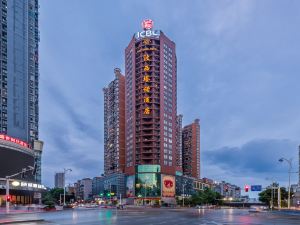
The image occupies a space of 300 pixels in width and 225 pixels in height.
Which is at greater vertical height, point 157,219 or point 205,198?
point 157,219

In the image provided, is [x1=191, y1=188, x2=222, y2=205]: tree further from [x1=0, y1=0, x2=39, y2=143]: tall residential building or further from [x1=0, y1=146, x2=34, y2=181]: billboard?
[x1=0, y1=146, x2=34, y2=181]: billboard

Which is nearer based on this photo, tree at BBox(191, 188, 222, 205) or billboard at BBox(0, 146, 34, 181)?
billboard at BBox(0, 146, 34, 181)

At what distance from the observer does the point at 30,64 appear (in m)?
192

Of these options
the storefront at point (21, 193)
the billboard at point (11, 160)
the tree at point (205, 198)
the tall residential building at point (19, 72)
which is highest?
the tall residential building at point (19, 72)

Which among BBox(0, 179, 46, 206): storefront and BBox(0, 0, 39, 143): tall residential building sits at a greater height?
BBox(0, 0, 39, 143): tall residential building

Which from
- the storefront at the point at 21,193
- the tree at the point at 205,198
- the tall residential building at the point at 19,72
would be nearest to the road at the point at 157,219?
the storefront at the point at 21,193

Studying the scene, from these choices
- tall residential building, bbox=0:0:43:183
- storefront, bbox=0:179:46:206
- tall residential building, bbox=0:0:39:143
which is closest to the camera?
storefront, bbox=0:179:46:206

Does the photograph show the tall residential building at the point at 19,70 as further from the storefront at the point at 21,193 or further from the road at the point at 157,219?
the road at the point at 157,219

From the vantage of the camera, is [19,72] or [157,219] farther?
[19,72]

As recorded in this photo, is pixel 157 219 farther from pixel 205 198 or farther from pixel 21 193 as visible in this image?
pixel 205 198

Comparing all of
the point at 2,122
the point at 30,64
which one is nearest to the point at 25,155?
the point at 2,122

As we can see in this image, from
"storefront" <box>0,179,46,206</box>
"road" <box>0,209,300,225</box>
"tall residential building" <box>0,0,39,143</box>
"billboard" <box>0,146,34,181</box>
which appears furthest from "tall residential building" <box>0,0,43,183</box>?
"road" <box>0,209,300,225</box>

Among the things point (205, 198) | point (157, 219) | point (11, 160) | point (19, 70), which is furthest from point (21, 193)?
point (157, 219)

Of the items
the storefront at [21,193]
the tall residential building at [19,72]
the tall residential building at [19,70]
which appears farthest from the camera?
the tall residential building at [19,70]
